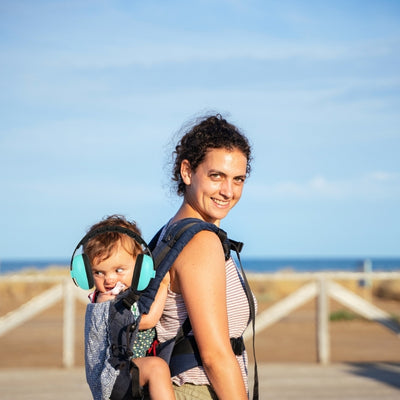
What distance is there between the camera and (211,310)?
2.69 metres

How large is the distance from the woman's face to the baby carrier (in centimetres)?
26

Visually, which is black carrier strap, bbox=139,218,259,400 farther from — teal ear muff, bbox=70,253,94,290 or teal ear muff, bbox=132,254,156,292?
teal ear muff, bbox=70,253,94,290

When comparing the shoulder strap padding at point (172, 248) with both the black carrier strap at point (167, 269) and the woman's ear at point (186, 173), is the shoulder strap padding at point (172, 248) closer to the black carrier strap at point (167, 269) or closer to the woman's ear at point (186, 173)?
the black carrier strap at point (167, 269)

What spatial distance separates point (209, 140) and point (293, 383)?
579 cm

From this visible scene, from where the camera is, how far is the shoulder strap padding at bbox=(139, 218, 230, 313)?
2.78 m

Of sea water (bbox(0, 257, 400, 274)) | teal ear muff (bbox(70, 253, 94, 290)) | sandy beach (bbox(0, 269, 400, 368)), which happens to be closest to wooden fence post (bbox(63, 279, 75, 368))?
sandy beach (bbox(0, 269, 400, 368))

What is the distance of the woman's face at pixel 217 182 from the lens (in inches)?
123

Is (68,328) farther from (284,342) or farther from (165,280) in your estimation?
(165,280)

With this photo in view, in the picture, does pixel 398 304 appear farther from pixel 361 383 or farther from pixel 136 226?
pixel 136 226

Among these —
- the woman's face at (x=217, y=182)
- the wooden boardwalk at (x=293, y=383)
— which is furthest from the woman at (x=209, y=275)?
the wooden boardwalk at (x=293, y=383)

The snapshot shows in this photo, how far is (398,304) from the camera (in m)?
25.0

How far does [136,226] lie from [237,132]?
23.6 inches

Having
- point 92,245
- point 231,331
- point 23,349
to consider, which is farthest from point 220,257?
point 23,349

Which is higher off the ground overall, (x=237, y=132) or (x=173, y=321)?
(x=237, y=132)
